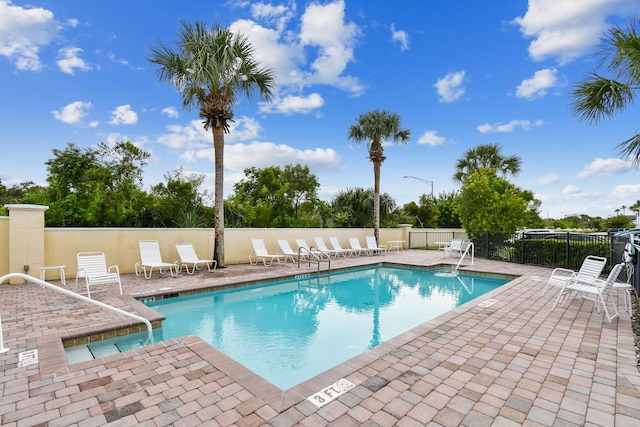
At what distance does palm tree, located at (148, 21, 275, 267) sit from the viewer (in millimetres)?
9211

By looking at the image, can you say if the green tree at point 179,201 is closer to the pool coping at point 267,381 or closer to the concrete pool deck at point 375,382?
the concrete pool deck at point 375,382

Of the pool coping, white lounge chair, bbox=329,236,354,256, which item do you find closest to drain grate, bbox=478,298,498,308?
the pool coping

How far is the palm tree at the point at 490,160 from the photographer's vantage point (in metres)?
22.1

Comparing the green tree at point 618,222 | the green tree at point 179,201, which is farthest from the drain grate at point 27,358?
the green tree at point 618,222

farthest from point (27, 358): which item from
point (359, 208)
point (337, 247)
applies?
point (359, 208)

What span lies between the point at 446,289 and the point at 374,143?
31.9 feet

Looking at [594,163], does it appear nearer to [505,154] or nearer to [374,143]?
[505,154]

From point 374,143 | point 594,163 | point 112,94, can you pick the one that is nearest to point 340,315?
point 374,143

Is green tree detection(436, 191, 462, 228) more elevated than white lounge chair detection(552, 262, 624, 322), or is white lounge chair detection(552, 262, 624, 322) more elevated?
green tree detection(436, 191, 462, 228)

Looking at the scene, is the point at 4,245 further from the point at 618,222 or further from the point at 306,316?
the point at 618,222

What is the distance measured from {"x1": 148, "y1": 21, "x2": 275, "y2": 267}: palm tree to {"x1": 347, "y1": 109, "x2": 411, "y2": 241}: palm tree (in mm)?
7328

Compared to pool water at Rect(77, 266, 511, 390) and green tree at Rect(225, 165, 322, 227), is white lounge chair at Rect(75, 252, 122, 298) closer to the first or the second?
pool water at Rect(77, 266, 511, 390)

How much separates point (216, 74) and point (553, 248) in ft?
38.9

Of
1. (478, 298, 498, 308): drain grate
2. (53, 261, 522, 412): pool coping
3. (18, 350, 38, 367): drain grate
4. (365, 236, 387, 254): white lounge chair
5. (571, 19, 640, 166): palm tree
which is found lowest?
(478, 298, 498, 308): drain grate
